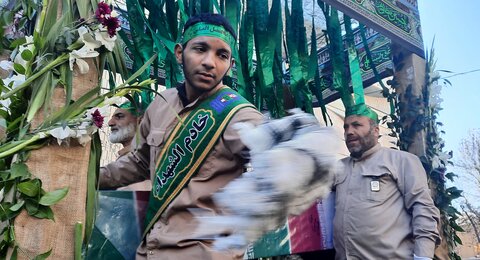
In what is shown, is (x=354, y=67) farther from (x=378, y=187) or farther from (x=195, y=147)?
(x=195, y=147)

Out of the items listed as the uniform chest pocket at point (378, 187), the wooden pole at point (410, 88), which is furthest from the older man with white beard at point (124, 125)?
the wooden pole at point (410, 88)

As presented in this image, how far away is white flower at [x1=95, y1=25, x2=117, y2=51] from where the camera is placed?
1.38 metres

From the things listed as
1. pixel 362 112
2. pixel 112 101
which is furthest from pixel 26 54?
pixel 362 112

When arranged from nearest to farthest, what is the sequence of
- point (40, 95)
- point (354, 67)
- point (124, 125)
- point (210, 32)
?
point (40, 95) < point (210, 32) < point (124, 125) < point (354, 67)

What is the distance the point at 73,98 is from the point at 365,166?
2105mm

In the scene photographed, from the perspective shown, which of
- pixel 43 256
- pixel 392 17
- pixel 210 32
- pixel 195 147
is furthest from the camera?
pixel 392 17

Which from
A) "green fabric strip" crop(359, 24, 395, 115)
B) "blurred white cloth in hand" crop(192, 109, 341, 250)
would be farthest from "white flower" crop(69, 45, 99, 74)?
"green fabric strip" crop(359, 24, 395, 115)

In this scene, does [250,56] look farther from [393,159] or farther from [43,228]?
[43,228]

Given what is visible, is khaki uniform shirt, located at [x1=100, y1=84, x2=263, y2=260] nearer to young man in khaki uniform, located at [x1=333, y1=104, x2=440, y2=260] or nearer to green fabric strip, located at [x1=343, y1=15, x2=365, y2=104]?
young man in khaki uniform, located at [x1=333, y1=104, x2=440, y2=260]

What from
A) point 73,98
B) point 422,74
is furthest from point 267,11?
point 73,98

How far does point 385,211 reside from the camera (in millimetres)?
2805

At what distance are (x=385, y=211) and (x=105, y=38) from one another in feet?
6.65

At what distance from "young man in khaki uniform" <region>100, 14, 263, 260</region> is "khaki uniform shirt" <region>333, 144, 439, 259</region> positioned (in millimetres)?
1483

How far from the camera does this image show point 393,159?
9.80ft
